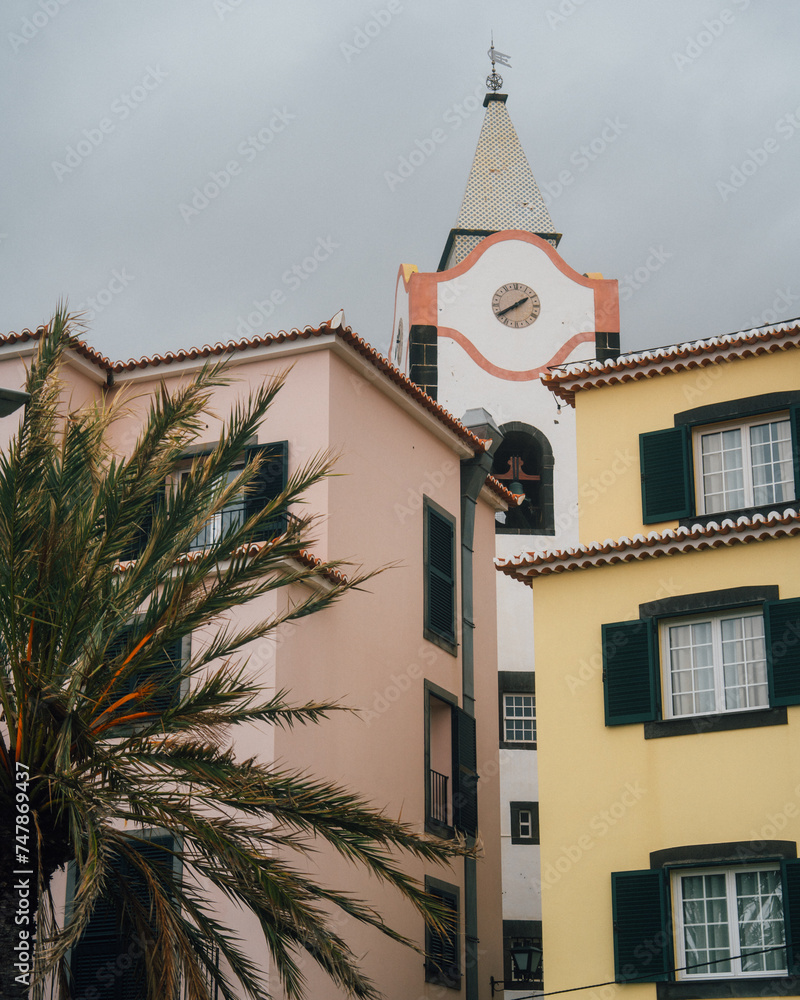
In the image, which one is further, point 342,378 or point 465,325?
point 465,325

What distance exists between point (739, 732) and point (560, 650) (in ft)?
8.15

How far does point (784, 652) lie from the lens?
53.2ft

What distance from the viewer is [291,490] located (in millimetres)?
13188

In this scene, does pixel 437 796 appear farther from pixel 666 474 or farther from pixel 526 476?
pixel 526 476

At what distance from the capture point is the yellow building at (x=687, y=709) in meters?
15.8

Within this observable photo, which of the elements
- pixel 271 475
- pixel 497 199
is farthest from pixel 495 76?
pixel 271 475

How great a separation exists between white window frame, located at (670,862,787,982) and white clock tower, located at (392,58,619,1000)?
644 inches

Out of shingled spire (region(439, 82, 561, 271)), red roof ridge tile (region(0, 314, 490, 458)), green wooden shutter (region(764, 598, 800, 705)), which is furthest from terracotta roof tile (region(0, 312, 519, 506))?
shingled spire (region(439, 82, 561, 271))

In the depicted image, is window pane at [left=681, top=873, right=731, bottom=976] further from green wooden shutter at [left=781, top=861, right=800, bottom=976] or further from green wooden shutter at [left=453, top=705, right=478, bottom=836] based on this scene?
green wooden shutter at [left=453, top=705, right=478, bottom=836]

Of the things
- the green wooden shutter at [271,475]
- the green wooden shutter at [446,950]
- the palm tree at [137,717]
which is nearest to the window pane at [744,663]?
the palm tree at [137,717]

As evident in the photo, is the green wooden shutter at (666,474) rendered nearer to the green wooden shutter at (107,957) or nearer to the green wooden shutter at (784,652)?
the green wooden shutter at (784,652)

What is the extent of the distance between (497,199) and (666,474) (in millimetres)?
23270

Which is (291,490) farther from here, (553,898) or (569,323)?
(569,323)

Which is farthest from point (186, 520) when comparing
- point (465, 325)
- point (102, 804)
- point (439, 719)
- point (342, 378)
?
point (465, 325)
